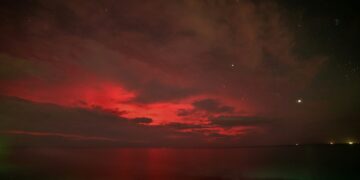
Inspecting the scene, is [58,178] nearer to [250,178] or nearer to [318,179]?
[250,178]

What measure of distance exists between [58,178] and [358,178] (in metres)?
61.6

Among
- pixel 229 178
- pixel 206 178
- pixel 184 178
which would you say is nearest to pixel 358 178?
pixel 229 178

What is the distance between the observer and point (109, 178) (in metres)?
47.3

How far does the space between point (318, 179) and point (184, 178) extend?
91.5 ft

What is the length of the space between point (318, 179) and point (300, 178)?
3784 mm

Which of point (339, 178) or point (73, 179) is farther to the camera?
point (339, 178)

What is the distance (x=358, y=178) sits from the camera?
1871 inches

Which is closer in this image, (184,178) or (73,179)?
(73,179)

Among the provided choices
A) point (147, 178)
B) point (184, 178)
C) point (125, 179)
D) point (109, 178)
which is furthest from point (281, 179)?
point (109, 178)

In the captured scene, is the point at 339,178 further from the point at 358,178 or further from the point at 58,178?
the point at 58,178

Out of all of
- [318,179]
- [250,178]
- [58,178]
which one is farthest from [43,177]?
[318,179]

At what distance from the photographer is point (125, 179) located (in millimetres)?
47031

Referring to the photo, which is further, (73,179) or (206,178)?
(206,178)

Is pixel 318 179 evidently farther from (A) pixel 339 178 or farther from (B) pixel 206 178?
(B) pixel 206 178
